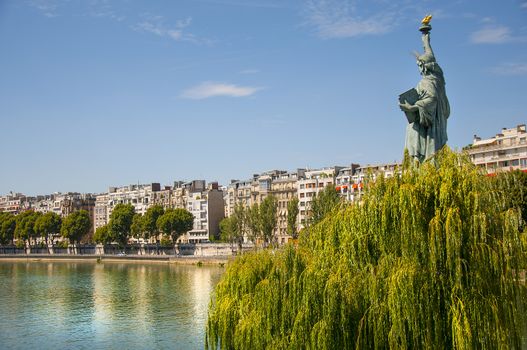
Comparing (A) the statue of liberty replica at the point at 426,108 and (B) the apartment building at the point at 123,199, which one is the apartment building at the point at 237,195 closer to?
(B) the apartment building at the point at 123,199

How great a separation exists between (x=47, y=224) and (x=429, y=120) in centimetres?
13263

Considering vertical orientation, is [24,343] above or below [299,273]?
below

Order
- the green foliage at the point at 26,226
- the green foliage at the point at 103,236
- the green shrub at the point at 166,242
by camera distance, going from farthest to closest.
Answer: the green foliage at the point at 26,226 → the green foliage at the point at 103,236 → the green shrub at the point at 166,242

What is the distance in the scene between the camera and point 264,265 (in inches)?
943

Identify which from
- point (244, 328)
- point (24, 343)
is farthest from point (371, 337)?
point (24, 343)

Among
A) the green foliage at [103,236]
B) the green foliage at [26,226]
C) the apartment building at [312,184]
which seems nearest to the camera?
the apartment building at [312,184]

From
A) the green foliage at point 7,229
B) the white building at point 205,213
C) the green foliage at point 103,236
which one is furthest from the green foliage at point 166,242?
the green foliage at point 7,229

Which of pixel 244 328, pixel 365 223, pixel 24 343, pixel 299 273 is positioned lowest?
pixel 24 343

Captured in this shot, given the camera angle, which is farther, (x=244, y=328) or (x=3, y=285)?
(x=3, y=285)

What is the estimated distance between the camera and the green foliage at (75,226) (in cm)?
13850

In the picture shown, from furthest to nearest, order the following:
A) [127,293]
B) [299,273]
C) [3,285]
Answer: [3,285] → [127,293] → [299,273]

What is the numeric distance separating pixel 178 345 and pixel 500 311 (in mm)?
23885

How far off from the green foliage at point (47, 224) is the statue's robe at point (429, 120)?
131673 millimetres

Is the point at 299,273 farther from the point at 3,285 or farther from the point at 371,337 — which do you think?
the point at 3,285
